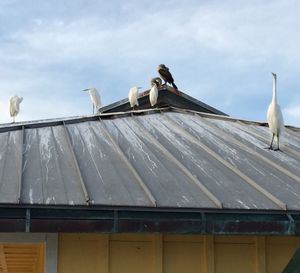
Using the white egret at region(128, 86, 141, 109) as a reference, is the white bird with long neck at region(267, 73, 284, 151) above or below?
below

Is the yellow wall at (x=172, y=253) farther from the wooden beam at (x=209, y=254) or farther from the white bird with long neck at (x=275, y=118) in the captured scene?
the white bird with long neck at (x=275, y=118)

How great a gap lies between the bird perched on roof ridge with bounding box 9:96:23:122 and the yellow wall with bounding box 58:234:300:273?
13825 millimetres

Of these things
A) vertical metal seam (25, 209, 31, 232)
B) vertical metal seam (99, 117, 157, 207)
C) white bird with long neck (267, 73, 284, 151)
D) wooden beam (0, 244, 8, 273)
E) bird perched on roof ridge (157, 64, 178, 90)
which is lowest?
wooden beam (0, 244, 8, 273)

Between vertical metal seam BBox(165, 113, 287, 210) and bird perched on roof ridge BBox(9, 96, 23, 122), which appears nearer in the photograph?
vertical metal seam BBox(165, 113, 287, 210)

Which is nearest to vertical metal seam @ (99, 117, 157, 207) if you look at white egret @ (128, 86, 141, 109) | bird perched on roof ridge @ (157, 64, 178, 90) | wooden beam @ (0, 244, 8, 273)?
wooden beam @ (0, 244, 8, 273)

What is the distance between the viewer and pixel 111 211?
19.2 feet

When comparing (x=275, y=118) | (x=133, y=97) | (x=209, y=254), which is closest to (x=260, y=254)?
(x=209, y=254)

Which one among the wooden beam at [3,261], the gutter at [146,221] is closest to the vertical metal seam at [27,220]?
the gutter at [146,221]

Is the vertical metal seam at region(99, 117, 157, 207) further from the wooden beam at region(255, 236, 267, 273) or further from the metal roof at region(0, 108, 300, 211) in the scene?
the wooden beam at region(255, 236, 267, 273)

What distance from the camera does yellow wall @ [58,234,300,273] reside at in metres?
6.44

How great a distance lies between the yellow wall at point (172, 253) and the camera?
6438mm

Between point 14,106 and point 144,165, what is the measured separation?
13.2 meters

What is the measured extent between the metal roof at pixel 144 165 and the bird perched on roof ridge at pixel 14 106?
31.5ft

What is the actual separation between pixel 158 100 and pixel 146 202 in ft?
37.4
